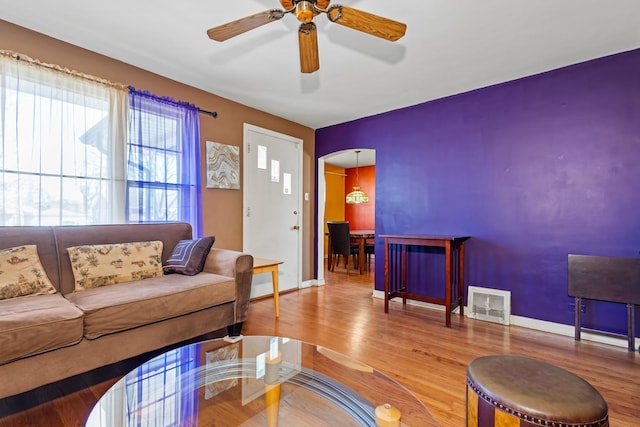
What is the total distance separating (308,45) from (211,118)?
6.62ft

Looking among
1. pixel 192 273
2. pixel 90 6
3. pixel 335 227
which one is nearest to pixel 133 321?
pixel 192 273

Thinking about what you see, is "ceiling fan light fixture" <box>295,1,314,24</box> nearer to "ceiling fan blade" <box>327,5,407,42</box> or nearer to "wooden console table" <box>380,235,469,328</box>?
"ceiling fan blade" <box>327,5,407,42</box>

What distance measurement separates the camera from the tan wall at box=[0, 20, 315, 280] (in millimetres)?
2285

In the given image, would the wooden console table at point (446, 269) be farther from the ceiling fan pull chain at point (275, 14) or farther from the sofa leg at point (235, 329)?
the ceiling fan pull chain at point (275, 14)

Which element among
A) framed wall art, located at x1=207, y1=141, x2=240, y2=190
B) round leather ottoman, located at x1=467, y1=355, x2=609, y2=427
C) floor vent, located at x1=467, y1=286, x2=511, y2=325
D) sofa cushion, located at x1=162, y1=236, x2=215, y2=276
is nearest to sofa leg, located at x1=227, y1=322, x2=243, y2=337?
sofa cushion, located at x1=162, y1=236, x2=215, y2=276

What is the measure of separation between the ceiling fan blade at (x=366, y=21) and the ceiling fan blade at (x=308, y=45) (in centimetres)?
12

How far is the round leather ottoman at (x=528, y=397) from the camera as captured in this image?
3.08 feet

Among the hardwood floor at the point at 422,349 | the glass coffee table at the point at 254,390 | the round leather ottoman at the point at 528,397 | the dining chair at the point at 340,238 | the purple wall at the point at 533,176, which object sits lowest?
the hardwood floor at the point at 422,349

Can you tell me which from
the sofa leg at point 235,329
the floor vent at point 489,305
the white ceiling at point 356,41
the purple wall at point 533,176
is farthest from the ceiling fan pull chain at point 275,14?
the floor vent at point 489,305

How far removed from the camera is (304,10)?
148 centimetres

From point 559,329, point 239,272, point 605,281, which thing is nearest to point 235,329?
point 239,272

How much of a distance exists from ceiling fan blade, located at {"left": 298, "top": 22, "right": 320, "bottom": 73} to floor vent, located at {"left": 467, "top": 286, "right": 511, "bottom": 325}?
276 centimetres

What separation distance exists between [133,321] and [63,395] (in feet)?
1.68

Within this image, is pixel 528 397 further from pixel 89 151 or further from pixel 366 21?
pixel 89 151
